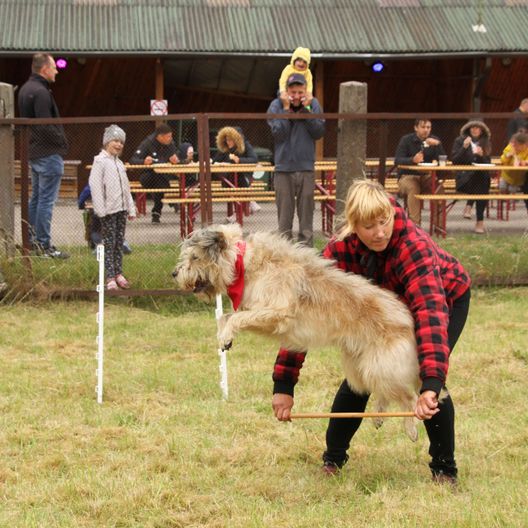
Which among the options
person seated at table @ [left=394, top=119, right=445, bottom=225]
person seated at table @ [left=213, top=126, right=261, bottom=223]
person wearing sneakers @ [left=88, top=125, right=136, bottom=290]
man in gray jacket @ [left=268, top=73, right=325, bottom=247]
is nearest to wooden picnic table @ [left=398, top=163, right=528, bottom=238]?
person seated at table @ [left=394, top=119, right=445, bottom=225]

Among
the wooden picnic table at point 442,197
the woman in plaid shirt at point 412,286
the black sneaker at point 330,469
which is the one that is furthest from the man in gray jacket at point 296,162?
the woman in plaid shirt at point 412,286

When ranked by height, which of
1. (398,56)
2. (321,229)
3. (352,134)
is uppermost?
(398,56)

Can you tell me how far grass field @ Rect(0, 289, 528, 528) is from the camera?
5012 millimetres

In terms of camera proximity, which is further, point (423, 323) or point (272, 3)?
point (272, 3)

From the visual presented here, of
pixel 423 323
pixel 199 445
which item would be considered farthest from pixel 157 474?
pixel 423 323

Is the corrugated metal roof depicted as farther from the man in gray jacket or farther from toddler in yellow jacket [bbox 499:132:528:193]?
the man in gray jacket

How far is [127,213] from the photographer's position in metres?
10.3

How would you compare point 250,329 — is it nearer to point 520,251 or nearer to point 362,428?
point 362,428

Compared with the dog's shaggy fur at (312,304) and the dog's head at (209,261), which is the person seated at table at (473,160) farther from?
the dog's head at (209,261)

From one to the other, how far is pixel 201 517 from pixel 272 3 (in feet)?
51.6

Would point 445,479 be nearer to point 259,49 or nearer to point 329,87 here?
point 259,49

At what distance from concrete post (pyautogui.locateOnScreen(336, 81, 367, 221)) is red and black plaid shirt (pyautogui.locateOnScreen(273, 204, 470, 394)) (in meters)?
5.51

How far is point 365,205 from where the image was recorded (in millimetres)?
4590

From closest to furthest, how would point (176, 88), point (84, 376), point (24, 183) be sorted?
point (84, 376)
point (24, 183)
point (176, 88)
